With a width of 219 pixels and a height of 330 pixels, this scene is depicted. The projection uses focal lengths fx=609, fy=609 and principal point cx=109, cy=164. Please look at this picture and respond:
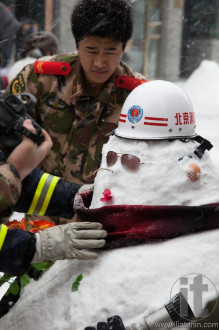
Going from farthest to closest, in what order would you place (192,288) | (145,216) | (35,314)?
(35,314) → (145,216) → (192,288)

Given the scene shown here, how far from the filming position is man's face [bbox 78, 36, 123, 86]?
11.1ft

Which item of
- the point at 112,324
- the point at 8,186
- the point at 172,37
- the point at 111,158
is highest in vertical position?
the point at 8,186

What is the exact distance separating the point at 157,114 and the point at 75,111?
3.84 ft

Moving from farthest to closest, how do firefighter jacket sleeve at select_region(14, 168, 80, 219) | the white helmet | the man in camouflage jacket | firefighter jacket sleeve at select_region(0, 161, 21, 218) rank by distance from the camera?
the man in camouflage jacket → firefighter jacket sleeve at select_region(14, 168, 80, 219) → the white helmet → firefighter jacket sleeve at select_region(0, 161, 21, 218)

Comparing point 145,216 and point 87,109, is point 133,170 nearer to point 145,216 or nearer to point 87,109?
point 145,216

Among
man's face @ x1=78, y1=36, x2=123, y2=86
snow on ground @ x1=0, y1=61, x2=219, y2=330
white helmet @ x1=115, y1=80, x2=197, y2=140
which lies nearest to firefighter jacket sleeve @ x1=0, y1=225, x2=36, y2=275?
snow on ground @ x1=0, y1=61, x2=219, y2=330

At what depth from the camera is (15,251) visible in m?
2.49

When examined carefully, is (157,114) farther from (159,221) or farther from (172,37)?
(172,37)

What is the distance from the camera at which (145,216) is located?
7.91 ft

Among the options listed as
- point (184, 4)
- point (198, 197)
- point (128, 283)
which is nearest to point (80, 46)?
point (198, 197)

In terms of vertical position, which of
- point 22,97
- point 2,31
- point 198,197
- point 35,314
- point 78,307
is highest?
point 22,97

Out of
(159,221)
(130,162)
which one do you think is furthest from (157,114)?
(159,221)

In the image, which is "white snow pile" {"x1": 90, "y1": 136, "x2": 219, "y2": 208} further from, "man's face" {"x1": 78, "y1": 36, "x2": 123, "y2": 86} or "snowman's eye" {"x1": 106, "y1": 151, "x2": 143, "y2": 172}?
"man's face" {"x1": 78, "y1": 36, "x2": 123, "y2": 86}

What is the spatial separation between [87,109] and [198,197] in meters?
1.31
